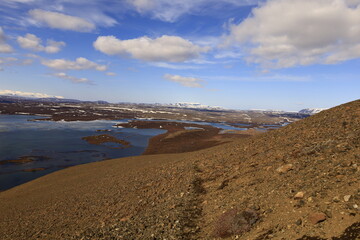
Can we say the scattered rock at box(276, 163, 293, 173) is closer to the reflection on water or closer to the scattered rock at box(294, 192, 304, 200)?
the scattered rock at box(294, 192, 304, 200)

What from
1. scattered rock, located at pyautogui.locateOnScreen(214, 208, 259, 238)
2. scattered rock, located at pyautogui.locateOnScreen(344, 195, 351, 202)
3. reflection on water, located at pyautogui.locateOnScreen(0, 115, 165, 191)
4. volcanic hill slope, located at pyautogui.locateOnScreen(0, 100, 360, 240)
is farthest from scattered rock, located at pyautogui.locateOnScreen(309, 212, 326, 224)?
reflection on water, located at pyautogui.locateOnScreen(0, 115, 165, 191)

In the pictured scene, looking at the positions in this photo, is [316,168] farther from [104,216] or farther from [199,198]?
[104,216]

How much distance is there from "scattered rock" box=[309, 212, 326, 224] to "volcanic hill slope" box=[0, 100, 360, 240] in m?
0.03

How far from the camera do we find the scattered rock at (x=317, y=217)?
7797 millimetres

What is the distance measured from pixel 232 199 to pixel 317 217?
4.76m

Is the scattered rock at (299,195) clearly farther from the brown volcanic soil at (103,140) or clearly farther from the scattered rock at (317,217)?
the brown volcanic soil at (103,140)

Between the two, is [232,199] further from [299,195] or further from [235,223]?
[299,195]

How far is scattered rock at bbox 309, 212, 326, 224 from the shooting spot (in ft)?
25.6

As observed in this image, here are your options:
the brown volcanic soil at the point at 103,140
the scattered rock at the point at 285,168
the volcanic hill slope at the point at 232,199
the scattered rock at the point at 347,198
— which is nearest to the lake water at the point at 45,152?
the brown volcanic soil at the point at 103,140

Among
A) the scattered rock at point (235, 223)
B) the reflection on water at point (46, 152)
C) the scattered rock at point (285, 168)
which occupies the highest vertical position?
the scattered rock at point (285, 168)

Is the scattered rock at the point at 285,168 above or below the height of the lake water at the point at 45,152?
above

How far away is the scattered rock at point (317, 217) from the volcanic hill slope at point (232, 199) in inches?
1.3

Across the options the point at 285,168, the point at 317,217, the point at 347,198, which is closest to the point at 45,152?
the point at 285,168

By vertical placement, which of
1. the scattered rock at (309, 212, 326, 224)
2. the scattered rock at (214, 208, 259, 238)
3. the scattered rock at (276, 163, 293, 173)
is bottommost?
the scattered rock at (214, 208, 259, 238)
